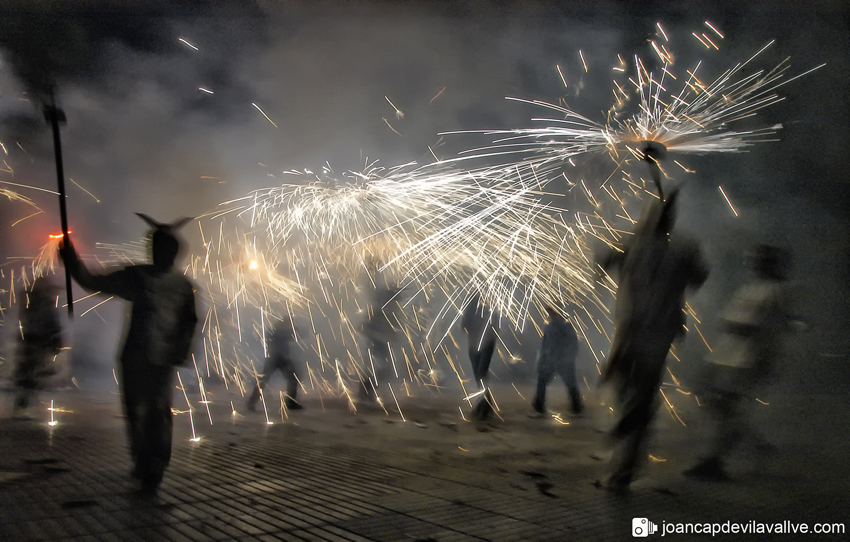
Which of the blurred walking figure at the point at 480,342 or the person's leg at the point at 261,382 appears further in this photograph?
the person's leg at the point at 261,382

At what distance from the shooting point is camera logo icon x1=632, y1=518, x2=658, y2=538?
263 centimetres

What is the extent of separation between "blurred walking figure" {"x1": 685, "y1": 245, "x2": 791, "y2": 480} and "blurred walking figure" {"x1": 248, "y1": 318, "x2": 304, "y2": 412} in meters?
4.71

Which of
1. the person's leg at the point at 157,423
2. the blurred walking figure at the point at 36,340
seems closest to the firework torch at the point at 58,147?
the person's leg at the point at 157,423

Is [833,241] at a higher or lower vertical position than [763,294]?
higher

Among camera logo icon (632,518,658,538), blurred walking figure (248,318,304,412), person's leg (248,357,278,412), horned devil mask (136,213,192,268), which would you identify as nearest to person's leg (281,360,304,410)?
blurred walking figure (248,318,304,412)

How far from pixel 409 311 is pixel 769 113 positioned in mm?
5686

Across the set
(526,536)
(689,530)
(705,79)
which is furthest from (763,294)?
(705,79)

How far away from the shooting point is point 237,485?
334cm

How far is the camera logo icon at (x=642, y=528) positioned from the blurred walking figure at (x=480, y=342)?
3.37 metres

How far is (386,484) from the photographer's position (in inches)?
135

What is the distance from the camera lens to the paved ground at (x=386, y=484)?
8.76 ft

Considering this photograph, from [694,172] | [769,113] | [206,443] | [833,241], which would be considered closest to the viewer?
[206,443]

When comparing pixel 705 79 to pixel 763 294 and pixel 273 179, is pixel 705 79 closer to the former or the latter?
pixel 763 294

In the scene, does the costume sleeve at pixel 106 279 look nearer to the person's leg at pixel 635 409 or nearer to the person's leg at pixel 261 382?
the person's leg at pixel 635 409
